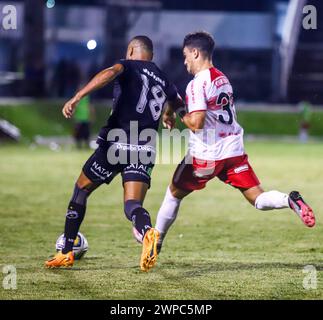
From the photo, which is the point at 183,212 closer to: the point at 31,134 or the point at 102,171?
the point at 102,171

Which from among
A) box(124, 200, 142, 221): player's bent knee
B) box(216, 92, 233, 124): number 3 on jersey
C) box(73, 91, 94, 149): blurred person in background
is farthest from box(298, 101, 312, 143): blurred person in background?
box(124, 200, 142, 221): player's bent knee

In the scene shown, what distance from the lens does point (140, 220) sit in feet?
28.7

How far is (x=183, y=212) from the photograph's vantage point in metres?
14.5

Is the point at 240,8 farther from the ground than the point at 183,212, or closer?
farther from the ground

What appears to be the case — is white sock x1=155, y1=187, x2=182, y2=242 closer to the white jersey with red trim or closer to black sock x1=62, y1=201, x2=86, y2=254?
the white jersey with red trim

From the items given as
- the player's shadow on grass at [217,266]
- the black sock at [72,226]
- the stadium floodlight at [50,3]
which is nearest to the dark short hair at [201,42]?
the black sock at [72,226]

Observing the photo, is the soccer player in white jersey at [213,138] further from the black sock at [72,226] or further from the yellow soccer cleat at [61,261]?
the yellow soccer cleat at [61,261]

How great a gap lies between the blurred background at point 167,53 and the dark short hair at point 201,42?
25140 millimetres

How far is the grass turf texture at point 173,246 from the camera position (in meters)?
8.30

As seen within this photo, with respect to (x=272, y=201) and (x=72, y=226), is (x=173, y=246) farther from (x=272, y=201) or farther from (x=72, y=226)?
(x=272, y=201)

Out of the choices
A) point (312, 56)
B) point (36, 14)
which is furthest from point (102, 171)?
point (312, 56)

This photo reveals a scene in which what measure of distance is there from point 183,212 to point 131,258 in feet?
14.6

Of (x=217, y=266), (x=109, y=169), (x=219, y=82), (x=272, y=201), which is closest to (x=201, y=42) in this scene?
(x=219, y=82)

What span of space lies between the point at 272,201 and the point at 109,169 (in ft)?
5.16
